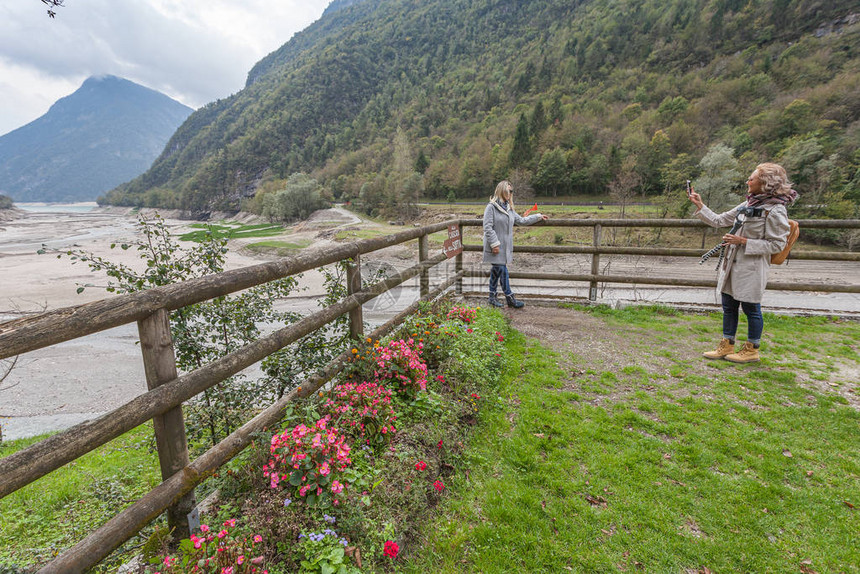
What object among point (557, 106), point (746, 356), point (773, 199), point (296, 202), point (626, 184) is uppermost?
point (557, 106)

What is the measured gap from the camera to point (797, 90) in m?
59.6

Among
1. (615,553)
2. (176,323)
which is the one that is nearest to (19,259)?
(176,323)

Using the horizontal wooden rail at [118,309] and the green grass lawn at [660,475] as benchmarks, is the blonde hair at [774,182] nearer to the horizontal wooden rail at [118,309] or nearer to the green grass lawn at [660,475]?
the green grass lawn at [660,475]

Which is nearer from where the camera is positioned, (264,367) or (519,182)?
(264,367)

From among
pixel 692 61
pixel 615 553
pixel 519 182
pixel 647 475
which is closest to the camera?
pixel 615 553

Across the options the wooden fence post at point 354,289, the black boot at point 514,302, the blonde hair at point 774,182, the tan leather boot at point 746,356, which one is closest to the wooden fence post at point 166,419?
the wooden fence post at point 354,289

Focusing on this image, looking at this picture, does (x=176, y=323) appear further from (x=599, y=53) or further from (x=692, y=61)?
(x=599, y=53)

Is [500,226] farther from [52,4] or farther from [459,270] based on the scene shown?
[52,4]

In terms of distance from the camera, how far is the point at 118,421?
1596 mm

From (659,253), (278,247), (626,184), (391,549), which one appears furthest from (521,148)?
(391,549)

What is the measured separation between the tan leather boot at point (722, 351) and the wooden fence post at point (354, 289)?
13.6 feet

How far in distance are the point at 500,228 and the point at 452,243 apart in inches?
32.8

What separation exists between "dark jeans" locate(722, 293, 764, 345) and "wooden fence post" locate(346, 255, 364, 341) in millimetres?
4191

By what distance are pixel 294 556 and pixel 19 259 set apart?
54181 millimetres
